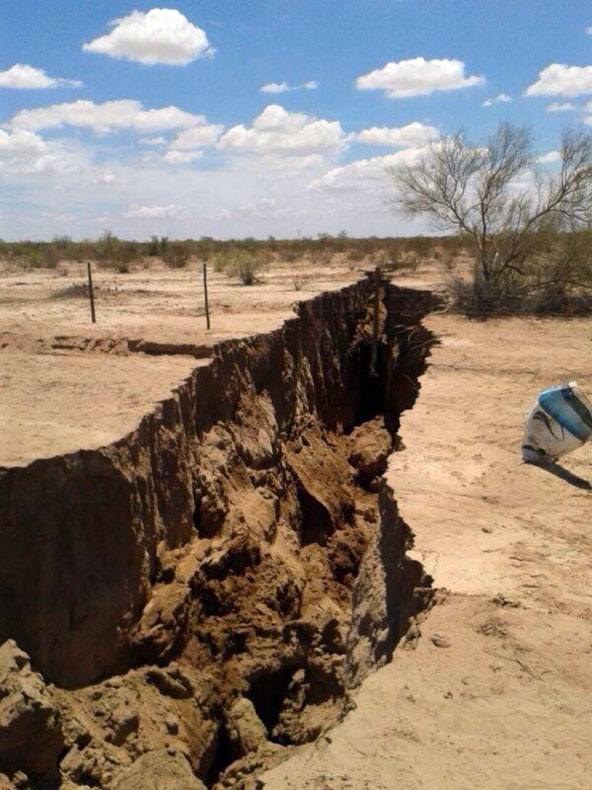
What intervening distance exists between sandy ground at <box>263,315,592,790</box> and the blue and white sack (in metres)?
0.24

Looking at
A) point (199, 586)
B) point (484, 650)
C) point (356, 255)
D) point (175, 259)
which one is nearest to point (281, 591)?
point (199, 586)

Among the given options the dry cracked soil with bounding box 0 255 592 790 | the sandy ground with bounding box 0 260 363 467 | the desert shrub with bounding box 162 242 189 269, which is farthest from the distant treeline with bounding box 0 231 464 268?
the dry cracked soil with bounding box 0 255 592 790

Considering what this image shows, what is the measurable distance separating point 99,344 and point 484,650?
8.12m

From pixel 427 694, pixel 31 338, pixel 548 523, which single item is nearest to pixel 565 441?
pixel 548 523

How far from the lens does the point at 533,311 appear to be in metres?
20.1

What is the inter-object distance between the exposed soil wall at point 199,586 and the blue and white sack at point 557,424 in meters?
1.68

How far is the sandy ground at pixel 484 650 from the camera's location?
12.8ft

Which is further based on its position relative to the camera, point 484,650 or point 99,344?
point 99,344

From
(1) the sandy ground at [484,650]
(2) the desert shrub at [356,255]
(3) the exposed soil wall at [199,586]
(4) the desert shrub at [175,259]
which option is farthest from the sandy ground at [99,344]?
(2) the desert shrub at [356,255]

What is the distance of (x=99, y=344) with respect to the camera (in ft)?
37.7

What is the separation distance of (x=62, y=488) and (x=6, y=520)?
1.98ft

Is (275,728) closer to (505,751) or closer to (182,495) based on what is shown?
(182,495)

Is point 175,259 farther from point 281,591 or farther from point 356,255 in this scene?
point 281,591

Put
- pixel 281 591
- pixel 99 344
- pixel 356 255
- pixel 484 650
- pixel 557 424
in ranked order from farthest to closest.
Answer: pixel 356 255 < pixel 99 344 < pixel 281 591 < pixel 557 424 < pixel 484 650
